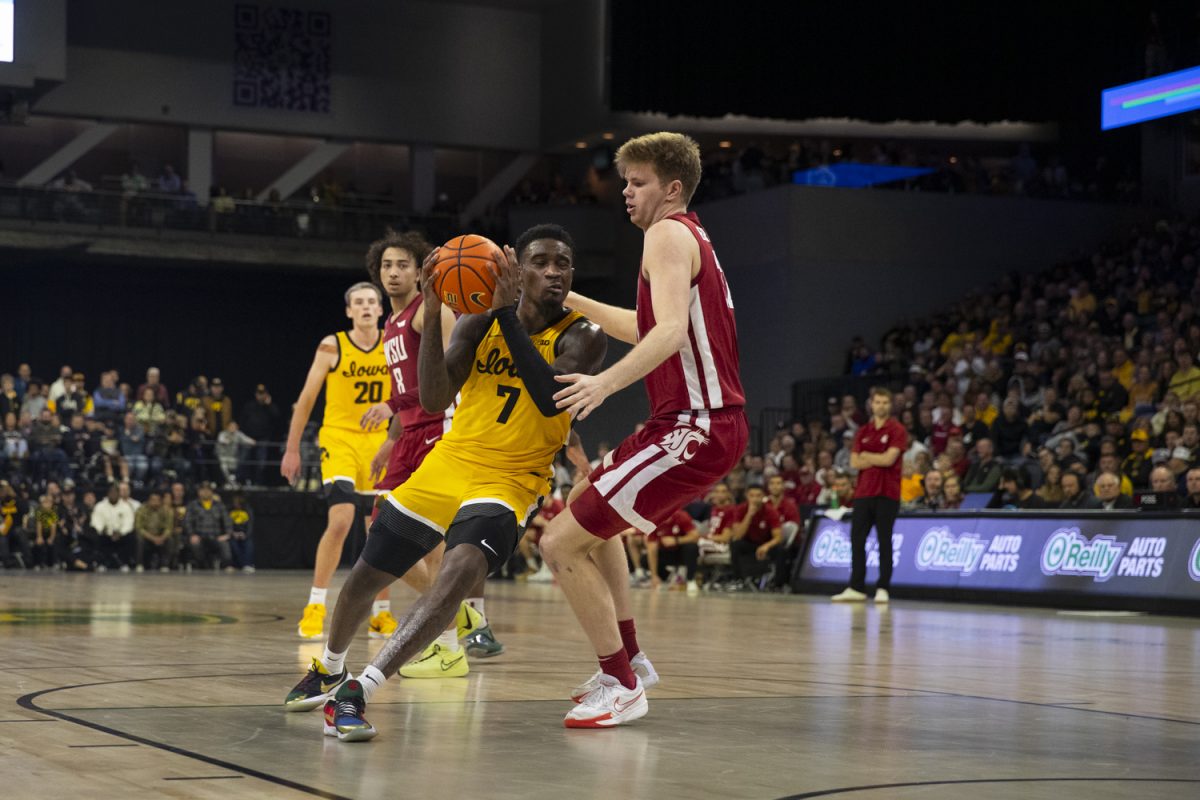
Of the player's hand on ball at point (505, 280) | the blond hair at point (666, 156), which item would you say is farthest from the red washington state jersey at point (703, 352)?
the player's hand on ball at point (505, 280)

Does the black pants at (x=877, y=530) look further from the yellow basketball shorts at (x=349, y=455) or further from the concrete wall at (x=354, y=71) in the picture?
the concrete wall at (x=354, y=71)

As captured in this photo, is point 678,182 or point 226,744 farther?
point 678,182

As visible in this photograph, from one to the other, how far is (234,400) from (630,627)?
28.1m

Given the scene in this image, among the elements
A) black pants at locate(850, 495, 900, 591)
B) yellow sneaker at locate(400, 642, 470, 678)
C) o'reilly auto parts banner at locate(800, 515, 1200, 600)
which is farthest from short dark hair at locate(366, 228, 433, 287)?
o'reilly auto parts banner at locate(800, 515, 1200, 600)

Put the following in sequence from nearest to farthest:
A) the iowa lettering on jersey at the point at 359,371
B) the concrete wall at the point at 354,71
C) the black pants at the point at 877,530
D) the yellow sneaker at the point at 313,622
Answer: the yellow sneaker at the point at 313,622
the iowa lettering on jersey at the point at 359,371
the black pants at the point at 877,530
the concrete wall at the point at 354,71

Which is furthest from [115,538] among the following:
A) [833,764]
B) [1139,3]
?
[1139,3]

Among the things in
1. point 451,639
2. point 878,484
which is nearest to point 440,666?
point 451,639

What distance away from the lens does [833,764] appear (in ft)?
14.3

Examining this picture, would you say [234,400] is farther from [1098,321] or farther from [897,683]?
[897,683]

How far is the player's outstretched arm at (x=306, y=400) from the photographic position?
8891mm

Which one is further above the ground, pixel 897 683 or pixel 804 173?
pixel 804 173

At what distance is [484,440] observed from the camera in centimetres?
525

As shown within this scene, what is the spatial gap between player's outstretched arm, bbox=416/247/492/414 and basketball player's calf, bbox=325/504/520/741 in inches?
16.2

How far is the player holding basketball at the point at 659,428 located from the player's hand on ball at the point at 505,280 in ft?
1.11
